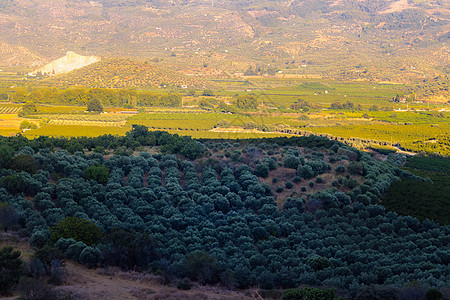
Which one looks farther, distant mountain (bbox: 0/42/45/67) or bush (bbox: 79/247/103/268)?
distant mountain (bbox: 0/42/45/67)

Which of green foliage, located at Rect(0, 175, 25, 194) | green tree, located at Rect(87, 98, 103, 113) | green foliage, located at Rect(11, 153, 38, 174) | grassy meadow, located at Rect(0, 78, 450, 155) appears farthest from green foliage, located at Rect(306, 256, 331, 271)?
green tree, located at Rect(87, 98, 103, 113)

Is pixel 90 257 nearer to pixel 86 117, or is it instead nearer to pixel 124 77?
pixel 86 117

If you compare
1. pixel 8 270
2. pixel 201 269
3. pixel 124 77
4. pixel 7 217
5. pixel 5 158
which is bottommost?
pixel 201 269

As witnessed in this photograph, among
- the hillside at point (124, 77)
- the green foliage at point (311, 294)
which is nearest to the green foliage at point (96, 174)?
the green foliage at point (311, 294)

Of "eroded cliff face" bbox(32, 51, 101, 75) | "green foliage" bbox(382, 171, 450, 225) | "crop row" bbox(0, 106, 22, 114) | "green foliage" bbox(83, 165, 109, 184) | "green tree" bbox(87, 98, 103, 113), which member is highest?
"eroded cliff face" bbox(32, 51, 101, 75)

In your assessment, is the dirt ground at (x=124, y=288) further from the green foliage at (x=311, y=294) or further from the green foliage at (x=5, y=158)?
the green foliage at (x=5, y=158)

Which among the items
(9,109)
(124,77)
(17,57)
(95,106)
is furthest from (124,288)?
(17,57)

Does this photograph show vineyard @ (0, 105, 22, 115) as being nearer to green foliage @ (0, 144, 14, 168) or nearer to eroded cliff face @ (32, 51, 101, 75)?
green foliage @ (0, 144, 14, 168)
